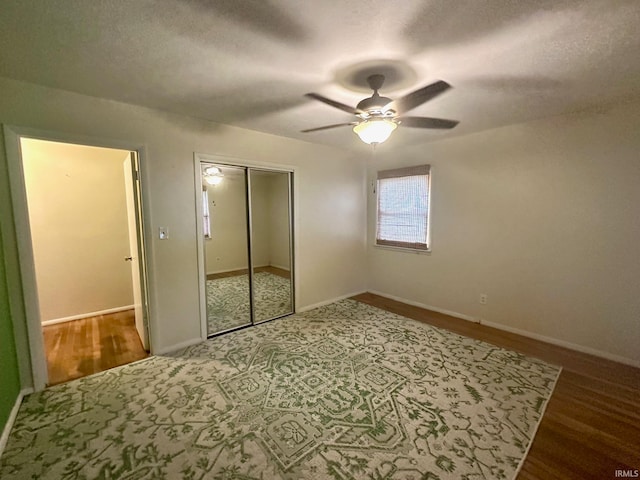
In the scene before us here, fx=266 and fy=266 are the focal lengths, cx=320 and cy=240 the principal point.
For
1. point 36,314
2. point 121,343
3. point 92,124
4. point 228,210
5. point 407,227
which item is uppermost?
point 92,124

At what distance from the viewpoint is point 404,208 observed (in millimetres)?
4188

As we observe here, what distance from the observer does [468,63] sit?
1.78 m

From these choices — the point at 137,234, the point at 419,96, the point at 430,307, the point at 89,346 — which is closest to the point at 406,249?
the point at 430,307

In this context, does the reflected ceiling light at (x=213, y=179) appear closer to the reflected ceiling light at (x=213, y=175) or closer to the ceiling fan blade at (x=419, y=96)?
the reflected ceiling light at (x=213, y=175)

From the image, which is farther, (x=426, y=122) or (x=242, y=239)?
(x=242, y=239)

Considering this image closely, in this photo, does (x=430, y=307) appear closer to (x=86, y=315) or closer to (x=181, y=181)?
(x=181, y=181)

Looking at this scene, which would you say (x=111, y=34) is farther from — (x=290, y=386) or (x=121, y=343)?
(x=121, y=343)

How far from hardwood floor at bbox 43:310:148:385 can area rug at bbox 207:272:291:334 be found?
2.75ft

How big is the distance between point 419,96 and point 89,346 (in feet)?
13.8

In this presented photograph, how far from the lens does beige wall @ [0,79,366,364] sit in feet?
7.03

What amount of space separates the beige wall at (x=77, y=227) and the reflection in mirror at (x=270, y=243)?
1949mm

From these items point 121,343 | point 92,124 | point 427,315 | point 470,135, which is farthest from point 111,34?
point 427,315

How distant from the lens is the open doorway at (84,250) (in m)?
2.96

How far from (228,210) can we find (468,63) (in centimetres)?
275
